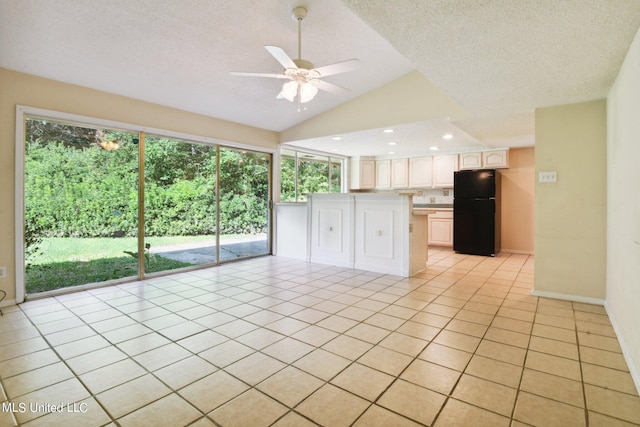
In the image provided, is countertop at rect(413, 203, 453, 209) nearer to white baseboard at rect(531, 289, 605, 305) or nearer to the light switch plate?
the light switch plate

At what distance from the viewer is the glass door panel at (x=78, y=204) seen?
3506 millimetres

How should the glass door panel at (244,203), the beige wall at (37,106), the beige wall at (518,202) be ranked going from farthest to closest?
1. the beige wall at (518,202)
2. the glass door panel at (244,203)
3. the beige wall at (37,106)

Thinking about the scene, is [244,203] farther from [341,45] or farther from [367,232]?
[341,45]

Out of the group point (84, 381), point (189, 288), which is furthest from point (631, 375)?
point (189, 288)

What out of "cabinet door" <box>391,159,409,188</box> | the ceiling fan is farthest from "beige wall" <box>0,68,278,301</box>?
"cabinet door" <box>391,159,409,188</box>

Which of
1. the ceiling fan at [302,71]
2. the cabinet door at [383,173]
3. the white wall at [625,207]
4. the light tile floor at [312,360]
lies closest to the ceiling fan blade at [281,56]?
the ceiling fan at [302,71]

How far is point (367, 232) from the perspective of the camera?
485 centimetres

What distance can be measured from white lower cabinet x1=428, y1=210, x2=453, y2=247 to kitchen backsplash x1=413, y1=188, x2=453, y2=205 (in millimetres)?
497

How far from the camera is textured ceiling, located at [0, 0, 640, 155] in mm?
1953

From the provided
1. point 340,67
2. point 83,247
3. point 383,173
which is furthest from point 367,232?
point 83,247

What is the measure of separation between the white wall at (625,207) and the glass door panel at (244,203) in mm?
4858

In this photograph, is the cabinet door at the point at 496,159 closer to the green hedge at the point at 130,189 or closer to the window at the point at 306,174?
the window at the point at 306,174

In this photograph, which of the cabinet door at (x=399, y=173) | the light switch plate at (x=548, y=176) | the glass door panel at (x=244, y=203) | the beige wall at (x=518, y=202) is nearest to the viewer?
the light switch plate at (x=548, y=176)

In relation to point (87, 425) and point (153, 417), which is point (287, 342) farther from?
point (87, 425)
